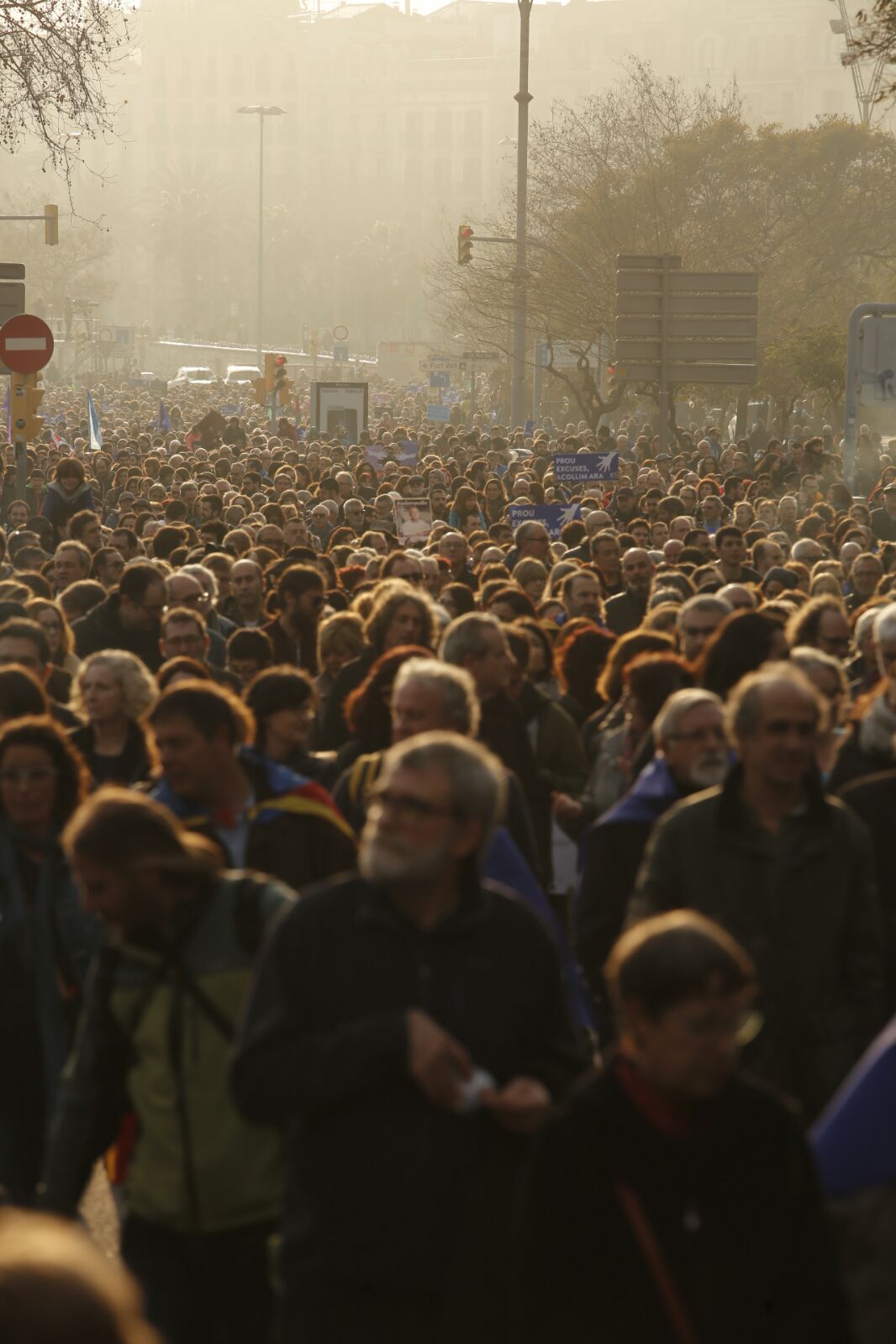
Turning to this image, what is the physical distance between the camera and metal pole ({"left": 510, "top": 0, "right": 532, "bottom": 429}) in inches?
1586

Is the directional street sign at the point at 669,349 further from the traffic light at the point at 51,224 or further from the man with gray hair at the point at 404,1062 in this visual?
the man with gray hair at the point at 404,1062

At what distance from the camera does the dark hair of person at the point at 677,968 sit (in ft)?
10.3

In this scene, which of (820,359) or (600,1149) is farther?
(820,359)

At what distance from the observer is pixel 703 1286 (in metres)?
3.04

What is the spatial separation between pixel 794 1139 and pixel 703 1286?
0.78 feet

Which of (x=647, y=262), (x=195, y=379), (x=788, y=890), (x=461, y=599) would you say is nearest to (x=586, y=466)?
(x=647, y=262)

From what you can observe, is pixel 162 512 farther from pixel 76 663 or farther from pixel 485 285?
pixel 485 285

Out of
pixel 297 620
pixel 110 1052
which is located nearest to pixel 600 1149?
pixel 110 1052

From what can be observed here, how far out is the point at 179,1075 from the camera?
3.95 meters

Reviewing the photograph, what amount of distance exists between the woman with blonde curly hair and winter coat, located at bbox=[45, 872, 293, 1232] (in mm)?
2622

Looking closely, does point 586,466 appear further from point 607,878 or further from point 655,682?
point 607,878

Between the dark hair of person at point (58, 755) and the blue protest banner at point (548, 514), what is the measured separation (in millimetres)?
13114

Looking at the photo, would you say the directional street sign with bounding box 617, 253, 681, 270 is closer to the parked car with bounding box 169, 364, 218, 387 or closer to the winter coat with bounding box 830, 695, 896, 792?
the winter coat with bounding box 830, 695, 896, 792

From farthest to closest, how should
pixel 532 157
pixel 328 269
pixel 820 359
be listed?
pixel 328 269 → pixel 532 157 → pixel 820 359
